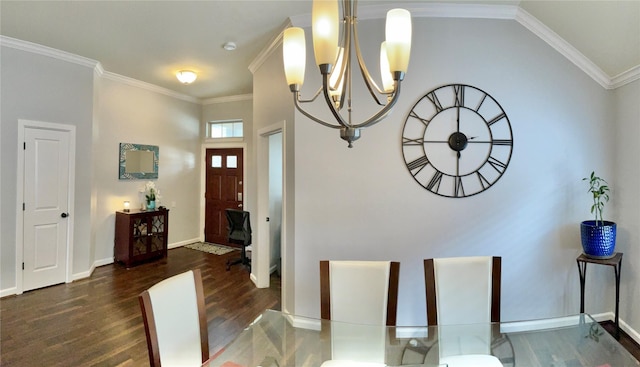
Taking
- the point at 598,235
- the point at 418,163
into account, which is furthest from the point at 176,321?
the point at 598,235

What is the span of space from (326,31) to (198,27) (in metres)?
2.52

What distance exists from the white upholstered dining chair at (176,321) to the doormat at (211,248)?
3.89 m

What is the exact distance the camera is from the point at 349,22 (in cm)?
133

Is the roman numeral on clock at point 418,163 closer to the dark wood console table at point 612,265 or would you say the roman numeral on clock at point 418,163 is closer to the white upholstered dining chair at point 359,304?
the white upholstered dining chair at point 359,304

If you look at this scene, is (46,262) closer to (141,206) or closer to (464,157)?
(141,206)

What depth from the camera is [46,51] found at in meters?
3.58

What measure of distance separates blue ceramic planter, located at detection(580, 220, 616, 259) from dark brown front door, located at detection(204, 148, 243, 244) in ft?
16.3

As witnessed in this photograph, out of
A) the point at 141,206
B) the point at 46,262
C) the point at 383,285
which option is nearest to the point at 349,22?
the point at 383,285

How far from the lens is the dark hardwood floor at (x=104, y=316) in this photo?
92.0 inches

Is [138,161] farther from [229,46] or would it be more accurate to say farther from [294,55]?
[294,55]

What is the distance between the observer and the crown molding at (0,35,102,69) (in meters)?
3.34

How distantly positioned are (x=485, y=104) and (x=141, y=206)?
5.37 meters

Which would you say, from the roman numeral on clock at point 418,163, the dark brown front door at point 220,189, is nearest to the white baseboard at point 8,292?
the dark brown front door at point 220,189

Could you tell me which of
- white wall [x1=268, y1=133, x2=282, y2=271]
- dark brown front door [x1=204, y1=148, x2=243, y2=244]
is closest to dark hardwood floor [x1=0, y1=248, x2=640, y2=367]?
white wall [x1=268, y1=133, x2=282, y2=271]
